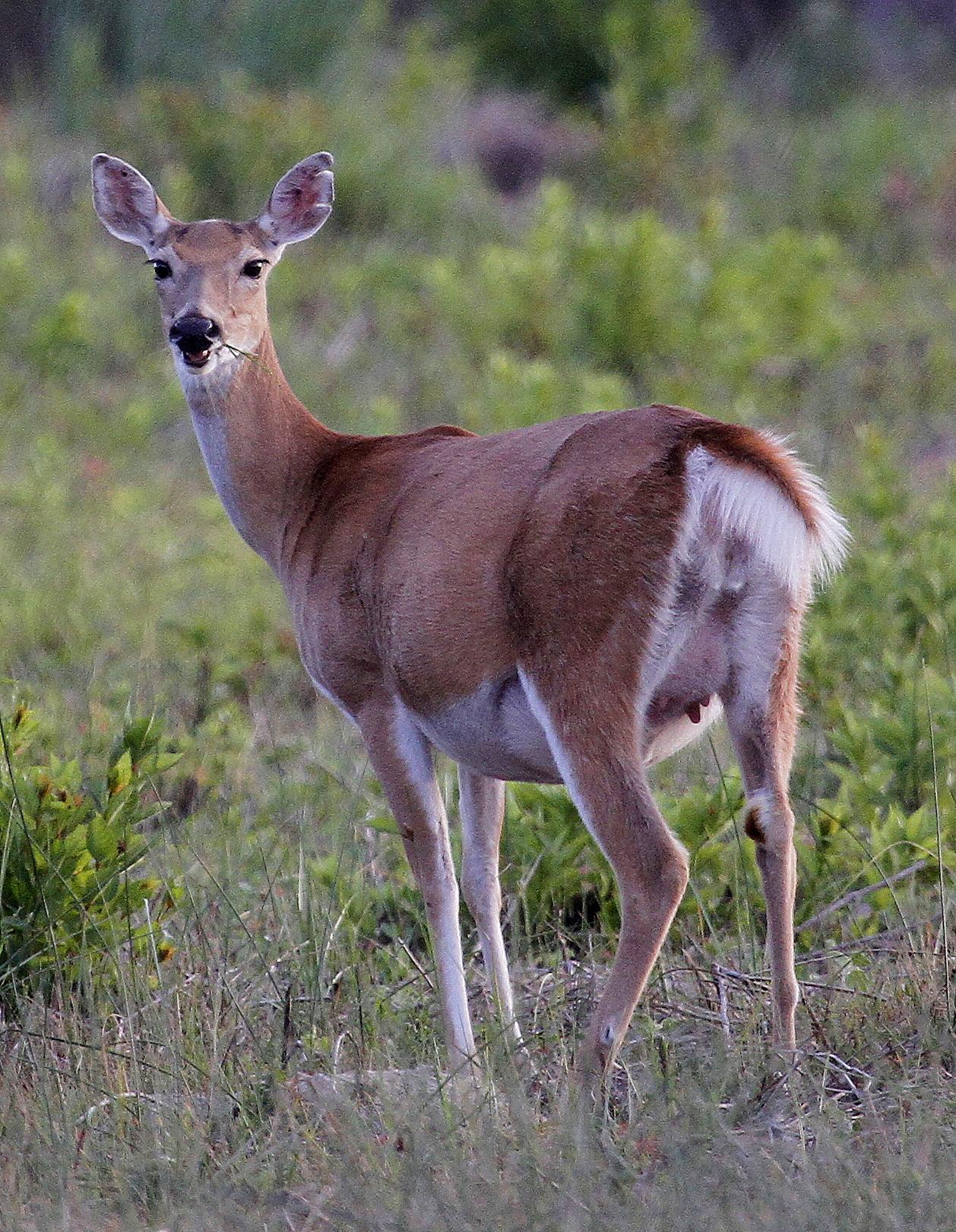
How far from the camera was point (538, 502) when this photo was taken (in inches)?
151

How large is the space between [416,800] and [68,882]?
2.69 feet

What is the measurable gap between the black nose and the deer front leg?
1024mm

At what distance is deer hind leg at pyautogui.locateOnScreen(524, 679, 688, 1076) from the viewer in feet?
12.0

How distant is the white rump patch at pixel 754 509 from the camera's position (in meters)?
3.66

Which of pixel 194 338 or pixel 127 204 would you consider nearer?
pixel 194 338

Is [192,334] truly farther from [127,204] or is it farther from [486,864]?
[486,864]

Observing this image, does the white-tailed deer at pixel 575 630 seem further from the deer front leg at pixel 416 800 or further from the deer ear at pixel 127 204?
the deer ear at pixel 127 204

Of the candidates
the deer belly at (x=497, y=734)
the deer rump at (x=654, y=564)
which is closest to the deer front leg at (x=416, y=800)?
the deer belly at (x=497, y=734)

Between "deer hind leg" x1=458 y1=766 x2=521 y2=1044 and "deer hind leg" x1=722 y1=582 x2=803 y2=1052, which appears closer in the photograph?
"deer hind leg" x1=722 y1=582 x2=803 y2=1052

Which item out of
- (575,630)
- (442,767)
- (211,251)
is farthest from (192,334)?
(442,767)

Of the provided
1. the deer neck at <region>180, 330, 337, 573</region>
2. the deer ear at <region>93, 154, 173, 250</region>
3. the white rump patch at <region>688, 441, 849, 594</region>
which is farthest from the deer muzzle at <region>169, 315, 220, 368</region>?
the white rump patch at <region>688, 441, 849, 594</region>

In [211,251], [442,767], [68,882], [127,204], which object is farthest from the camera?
[442,767]

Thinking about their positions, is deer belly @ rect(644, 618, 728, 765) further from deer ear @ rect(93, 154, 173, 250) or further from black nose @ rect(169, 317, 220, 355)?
deer ear @ rect(93, 154, 173, 250)

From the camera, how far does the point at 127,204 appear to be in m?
5.16
